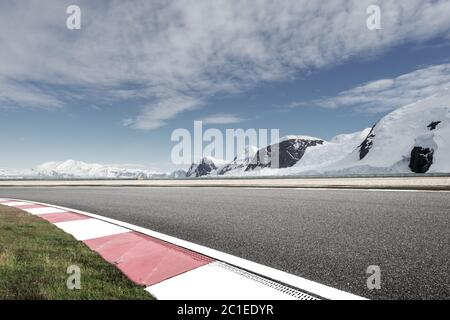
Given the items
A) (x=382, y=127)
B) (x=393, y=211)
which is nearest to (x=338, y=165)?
(x=382, y=127)

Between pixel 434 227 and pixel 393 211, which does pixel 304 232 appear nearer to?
pixel 434 227

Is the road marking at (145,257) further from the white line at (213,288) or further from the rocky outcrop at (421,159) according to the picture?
the rocky outcrop at (421,159)

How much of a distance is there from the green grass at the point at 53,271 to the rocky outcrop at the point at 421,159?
333 feet

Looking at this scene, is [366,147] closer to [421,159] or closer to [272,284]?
[421,159]

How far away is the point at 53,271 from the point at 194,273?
159cm

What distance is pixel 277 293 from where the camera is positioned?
267cm

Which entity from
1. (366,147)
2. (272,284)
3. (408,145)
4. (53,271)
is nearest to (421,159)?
(408,145)

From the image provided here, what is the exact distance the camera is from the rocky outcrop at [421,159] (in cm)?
8769

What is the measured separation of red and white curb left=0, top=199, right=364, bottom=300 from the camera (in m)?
2.69

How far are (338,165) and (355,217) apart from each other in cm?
13758

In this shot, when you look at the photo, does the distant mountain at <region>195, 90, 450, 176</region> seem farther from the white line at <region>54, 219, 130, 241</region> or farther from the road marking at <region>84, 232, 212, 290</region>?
the road marking at <region>84, 232, 212, 290</region>

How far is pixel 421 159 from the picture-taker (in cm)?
9050

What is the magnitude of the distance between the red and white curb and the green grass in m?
0.17
